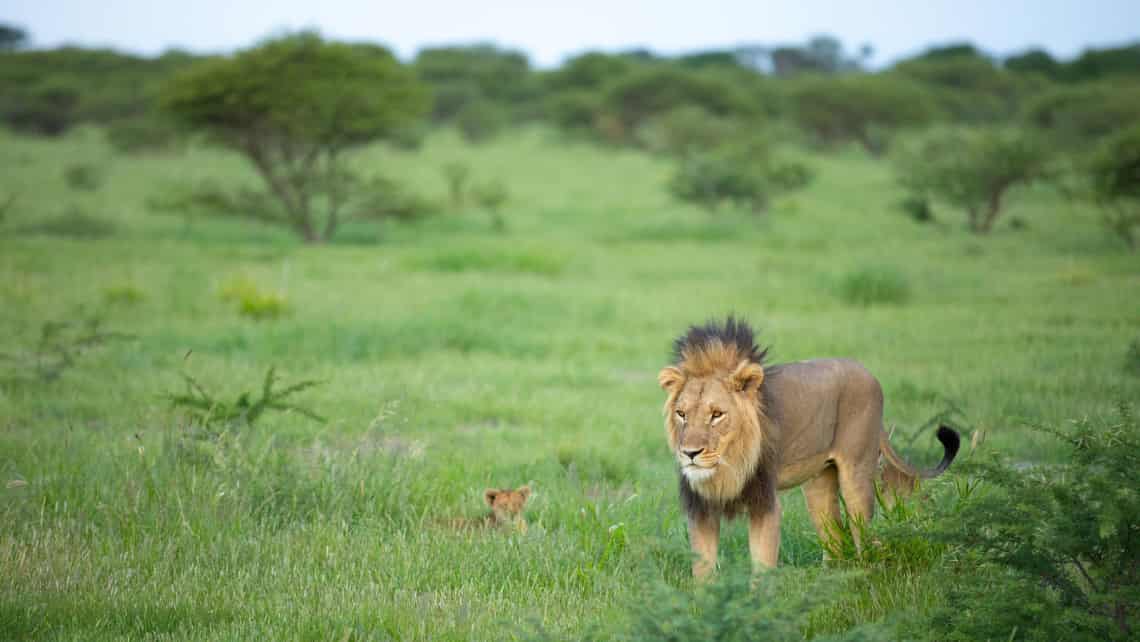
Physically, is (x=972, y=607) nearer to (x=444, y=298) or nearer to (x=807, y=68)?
(x=444, y=298)

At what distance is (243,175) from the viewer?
30.6 metres

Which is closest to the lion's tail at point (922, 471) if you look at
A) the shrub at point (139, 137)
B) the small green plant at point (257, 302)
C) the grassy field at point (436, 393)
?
the grassy field at point (436, 393)

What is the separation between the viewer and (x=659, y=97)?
4791cm

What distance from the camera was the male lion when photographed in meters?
4.16

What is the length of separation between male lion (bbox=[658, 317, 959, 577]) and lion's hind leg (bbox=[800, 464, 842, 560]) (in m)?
0.05

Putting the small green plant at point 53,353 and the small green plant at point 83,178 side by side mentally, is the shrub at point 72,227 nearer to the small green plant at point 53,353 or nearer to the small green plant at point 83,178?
the small green plant at point 83,178

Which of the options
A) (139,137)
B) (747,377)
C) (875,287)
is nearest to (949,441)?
(747,377)

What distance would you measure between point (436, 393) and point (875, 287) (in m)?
6.88

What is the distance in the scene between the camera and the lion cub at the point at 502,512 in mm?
5309

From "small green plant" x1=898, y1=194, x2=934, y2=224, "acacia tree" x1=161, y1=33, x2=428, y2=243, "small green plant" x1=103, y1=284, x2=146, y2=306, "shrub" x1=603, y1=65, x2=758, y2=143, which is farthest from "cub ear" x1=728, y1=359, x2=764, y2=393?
"shrub" x1=603, y1=65, x2=758, y2=143

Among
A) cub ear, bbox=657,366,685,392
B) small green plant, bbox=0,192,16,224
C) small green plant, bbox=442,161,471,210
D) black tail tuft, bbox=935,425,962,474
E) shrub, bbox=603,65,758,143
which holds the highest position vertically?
shrub, bbox=603,65,758,143

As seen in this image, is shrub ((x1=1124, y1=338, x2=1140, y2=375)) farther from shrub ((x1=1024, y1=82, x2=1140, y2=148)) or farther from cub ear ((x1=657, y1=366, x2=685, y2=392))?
shrub ((x1=1024, y1=82, x2=1140, y2=148))

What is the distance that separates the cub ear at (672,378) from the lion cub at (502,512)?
134cm

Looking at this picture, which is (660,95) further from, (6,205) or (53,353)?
(53,353)
